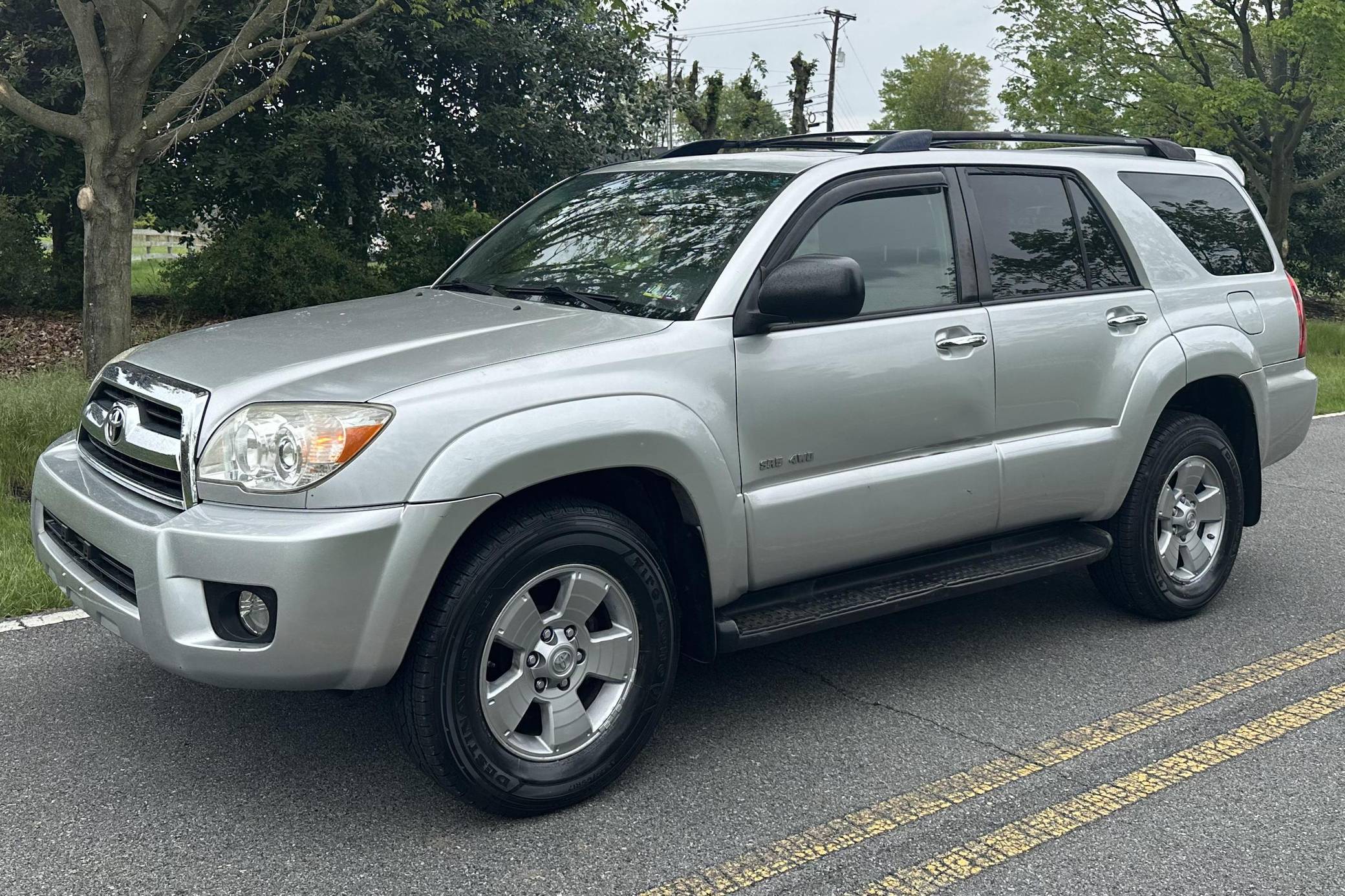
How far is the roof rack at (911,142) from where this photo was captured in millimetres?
4707

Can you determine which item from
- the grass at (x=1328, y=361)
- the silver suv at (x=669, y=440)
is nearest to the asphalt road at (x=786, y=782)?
the silver suv at (x=669, y=440)

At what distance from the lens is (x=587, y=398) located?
143 inches

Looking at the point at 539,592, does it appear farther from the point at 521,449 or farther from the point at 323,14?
the point at 323,14

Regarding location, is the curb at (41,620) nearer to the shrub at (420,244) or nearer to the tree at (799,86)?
the shrub at (420,244)

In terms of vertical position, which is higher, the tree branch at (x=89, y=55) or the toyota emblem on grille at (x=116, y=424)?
the tree branch at (x=89, y=55)

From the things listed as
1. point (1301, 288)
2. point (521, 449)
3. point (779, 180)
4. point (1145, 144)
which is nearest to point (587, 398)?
point (521, 449)

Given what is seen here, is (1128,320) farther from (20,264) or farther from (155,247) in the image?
(155,247)

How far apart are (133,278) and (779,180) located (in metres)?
21.3

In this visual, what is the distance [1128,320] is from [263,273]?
1324 cm

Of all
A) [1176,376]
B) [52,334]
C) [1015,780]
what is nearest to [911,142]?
[1176,376]

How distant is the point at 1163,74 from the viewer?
803 inches

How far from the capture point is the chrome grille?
11.4ft

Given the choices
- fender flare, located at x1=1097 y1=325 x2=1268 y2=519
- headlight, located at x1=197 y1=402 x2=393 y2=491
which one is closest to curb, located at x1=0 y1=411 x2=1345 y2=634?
headlight, located at x1=197 y1=402 x2=393 y2=491

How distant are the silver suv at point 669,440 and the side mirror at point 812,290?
0.4 inches
